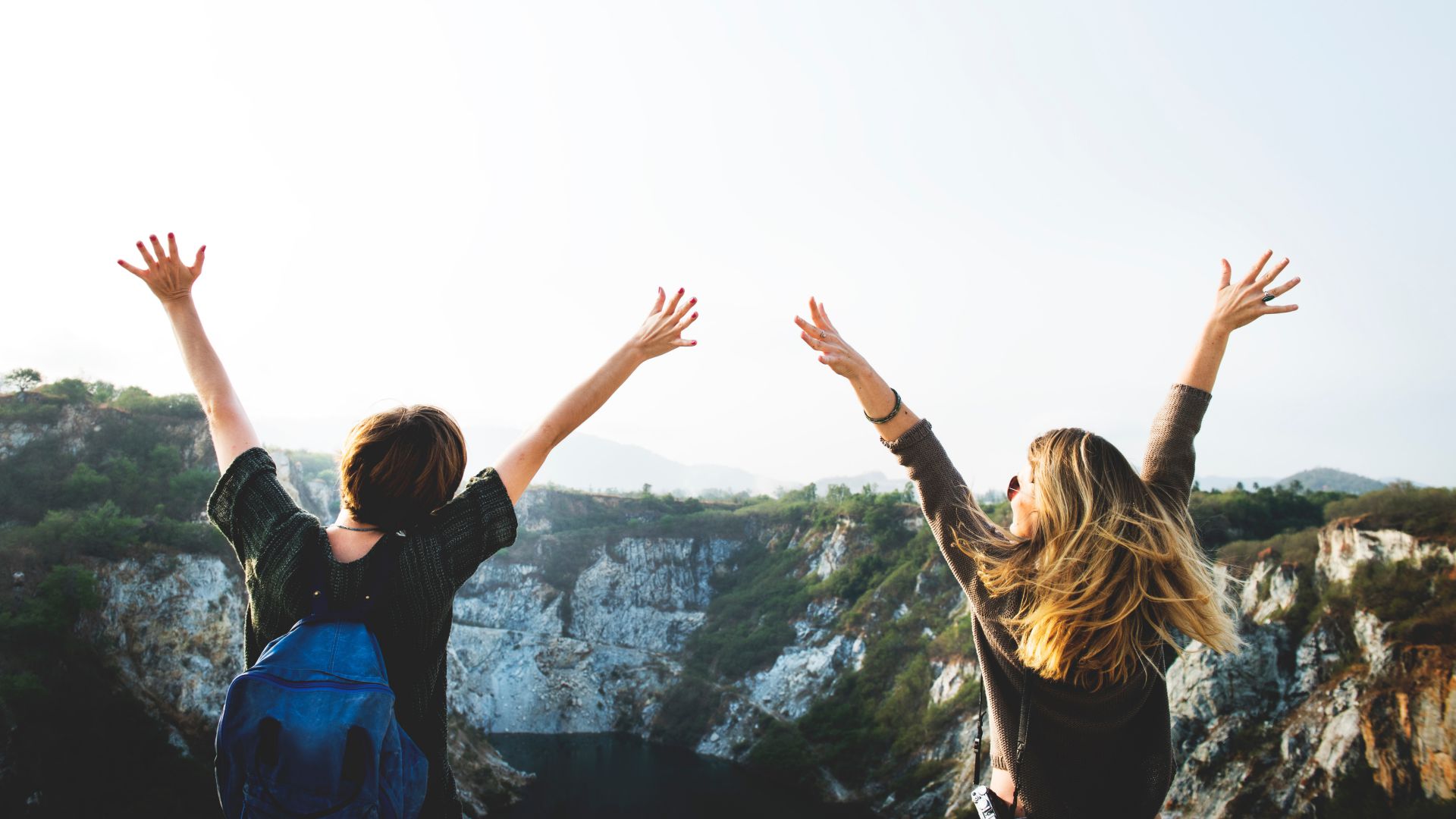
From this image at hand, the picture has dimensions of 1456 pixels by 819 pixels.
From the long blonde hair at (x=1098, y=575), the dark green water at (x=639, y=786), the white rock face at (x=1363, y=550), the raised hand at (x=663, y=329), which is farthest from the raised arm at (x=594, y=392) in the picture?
the dark green water at (x=639, y=786)

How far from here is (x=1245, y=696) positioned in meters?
25.0

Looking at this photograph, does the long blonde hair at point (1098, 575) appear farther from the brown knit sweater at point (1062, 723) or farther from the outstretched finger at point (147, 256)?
the outstretched finger at point (147, 256)

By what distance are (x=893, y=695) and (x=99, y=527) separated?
36.4m

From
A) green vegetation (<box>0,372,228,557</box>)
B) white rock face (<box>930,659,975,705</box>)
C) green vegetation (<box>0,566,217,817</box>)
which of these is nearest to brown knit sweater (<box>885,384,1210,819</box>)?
green vegetation (<box>0,372,228,557</box>)

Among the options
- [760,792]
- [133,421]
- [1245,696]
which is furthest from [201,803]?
[1245,696]

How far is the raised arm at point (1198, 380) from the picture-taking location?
2.44 m

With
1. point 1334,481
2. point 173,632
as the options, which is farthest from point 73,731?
point 1334,481

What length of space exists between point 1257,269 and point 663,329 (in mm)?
2145

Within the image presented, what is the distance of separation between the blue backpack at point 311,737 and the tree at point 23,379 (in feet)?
140

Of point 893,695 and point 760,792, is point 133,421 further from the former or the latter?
point 893,695

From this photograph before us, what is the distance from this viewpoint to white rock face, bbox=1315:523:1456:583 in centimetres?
2383

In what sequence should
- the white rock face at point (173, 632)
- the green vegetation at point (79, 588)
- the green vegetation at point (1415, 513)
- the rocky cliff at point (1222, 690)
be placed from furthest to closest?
the white rock face at point (173, 632)
the green vegetation at point (1415, 513)
the green vegetation at point (79, 588)
the rocky cliff at point (1222, 690)

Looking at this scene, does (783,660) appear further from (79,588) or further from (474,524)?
(474,524)

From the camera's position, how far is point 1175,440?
2512mm
